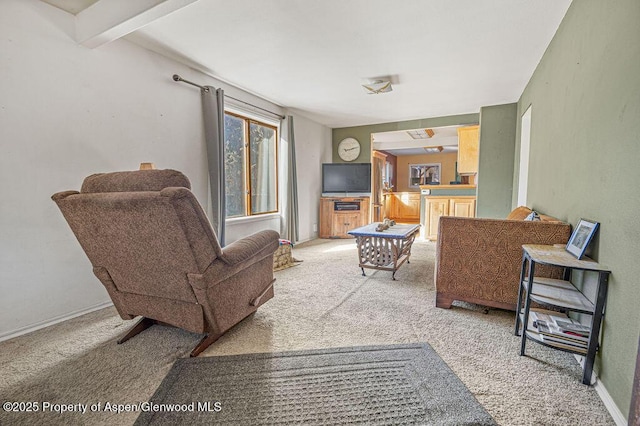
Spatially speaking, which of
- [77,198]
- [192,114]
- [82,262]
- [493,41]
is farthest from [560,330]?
[192,114]

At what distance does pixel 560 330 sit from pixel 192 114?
346 cm

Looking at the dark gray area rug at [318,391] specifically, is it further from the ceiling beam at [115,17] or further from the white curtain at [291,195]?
the white curtain at [291,195]

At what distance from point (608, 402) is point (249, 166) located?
152 inches

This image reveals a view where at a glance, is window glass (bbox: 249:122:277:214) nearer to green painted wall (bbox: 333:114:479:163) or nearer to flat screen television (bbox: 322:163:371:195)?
flat screen television (bbox: 322:163:371:195)

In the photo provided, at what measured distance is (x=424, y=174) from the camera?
33.3ft

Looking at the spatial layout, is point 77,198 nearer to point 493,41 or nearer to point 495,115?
point 493,41

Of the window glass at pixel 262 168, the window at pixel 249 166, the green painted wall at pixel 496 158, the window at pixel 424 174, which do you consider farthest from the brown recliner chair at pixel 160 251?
the window at pixel 424 174

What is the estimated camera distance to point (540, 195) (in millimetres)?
2688

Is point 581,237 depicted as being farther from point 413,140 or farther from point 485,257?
point 413,140

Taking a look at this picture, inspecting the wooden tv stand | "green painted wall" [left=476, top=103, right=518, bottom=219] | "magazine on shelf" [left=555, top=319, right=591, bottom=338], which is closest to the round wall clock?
the wooden tv stand

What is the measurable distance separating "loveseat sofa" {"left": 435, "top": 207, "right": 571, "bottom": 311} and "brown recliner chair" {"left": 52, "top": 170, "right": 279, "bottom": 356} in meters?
1.39

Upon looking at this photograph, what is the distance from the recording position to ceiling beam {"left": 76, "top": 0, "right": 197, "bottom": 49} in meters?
1.86

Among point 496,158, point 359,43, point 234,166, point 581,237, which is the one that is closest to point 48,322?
point 234,166

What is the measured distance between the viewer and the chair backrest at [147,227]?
54.6 inches
